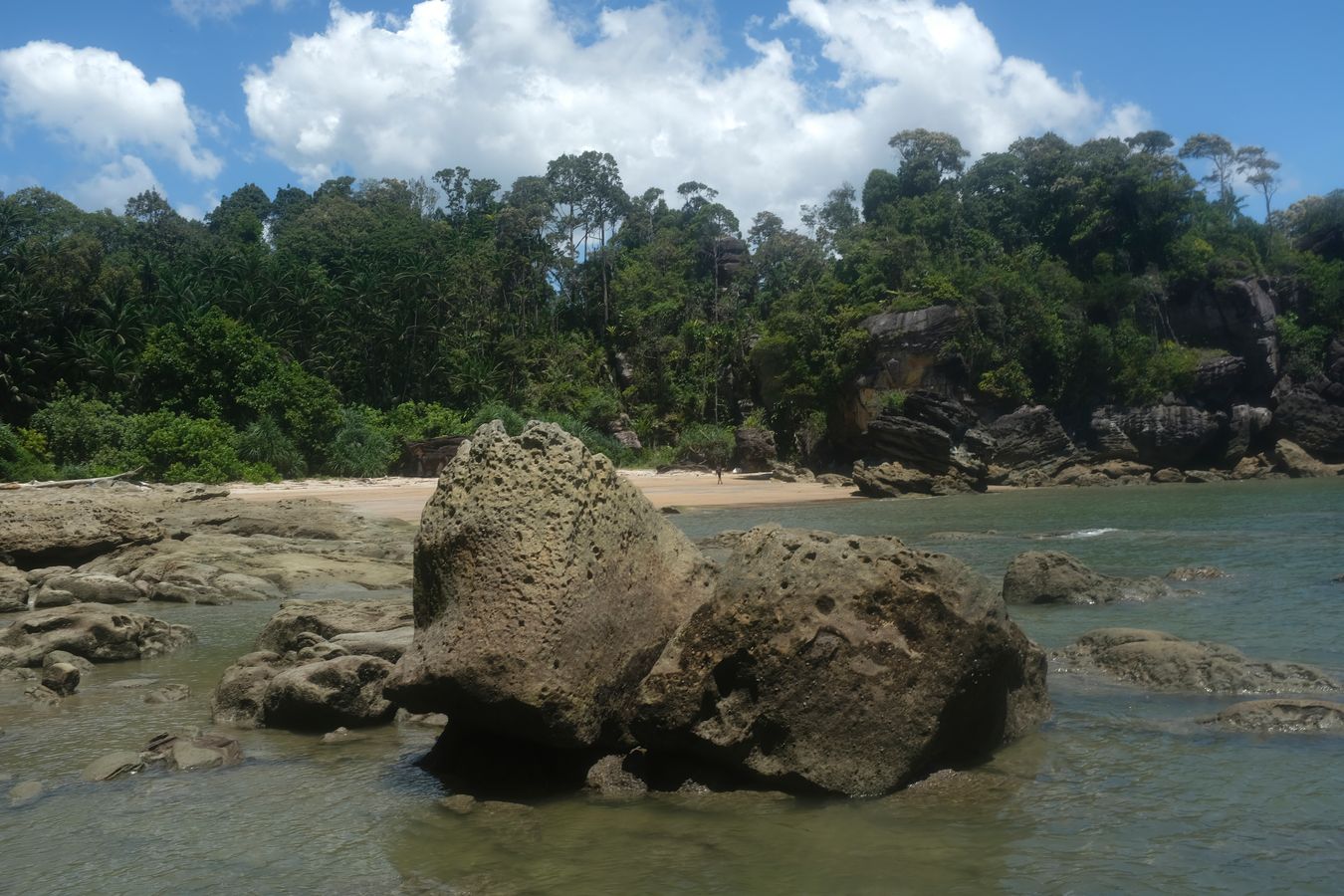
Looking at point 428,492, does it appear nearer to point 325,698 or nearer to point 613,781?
point 325,698

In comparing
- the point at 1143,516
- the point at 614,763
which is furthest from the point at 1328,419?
the point at 614,763

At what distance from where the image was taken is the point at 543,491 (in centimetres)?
657

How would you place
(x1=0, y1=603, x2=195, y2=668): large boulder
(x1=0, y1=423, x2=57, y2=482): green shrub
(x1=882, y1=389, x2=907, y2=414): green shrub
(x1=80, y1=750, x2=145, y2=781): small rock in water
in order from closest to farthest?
(x1=80, y1=750, x2=145, y2=781): small rock in water, (x1=0, y1=603, x2=195, y2=668): large boulder, (x1=0, y1=423, x2=57, y2=482): green shrub, (x1=882, y1=389, x2=907, y2=414): green shrub

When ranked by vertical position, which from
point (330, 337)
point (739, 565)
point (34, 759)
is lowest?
point (34, 759)

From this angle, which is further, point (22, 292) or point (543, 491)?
point (22, 292)

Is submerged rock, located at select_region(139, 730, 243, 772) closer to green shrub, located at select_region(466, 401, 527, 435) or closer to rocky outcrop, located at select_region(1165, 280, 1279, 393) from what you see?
green shrub, located at select_region(466, 401, 527, 435)

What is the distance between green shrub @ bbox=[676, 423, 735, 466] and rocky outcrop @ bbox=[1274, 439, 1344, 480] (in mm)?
22647

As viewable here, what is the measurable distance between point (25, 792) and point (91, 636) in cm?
449

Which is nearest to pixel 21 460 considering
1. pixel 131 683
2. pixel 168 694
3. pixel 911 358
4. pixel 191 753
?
pixel 131 683

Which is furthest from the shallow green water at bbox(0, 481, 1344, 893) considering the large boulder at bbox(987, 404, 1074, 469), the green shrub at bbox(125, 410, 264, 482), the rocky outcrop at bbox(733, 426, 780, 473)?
the rocky outcrop at bbox(733, 426, 780, 473)

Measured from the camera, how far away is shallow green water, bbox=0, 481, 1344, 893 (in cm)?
500

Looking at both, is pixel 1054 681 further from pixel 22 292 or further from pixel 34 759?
pixel 22 292

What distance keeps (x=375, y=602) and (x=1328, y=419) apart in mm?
47564

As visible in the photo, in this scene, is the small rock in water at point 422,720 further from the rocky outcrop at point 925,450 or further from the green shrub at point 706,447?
the green shrub at point 706,447
